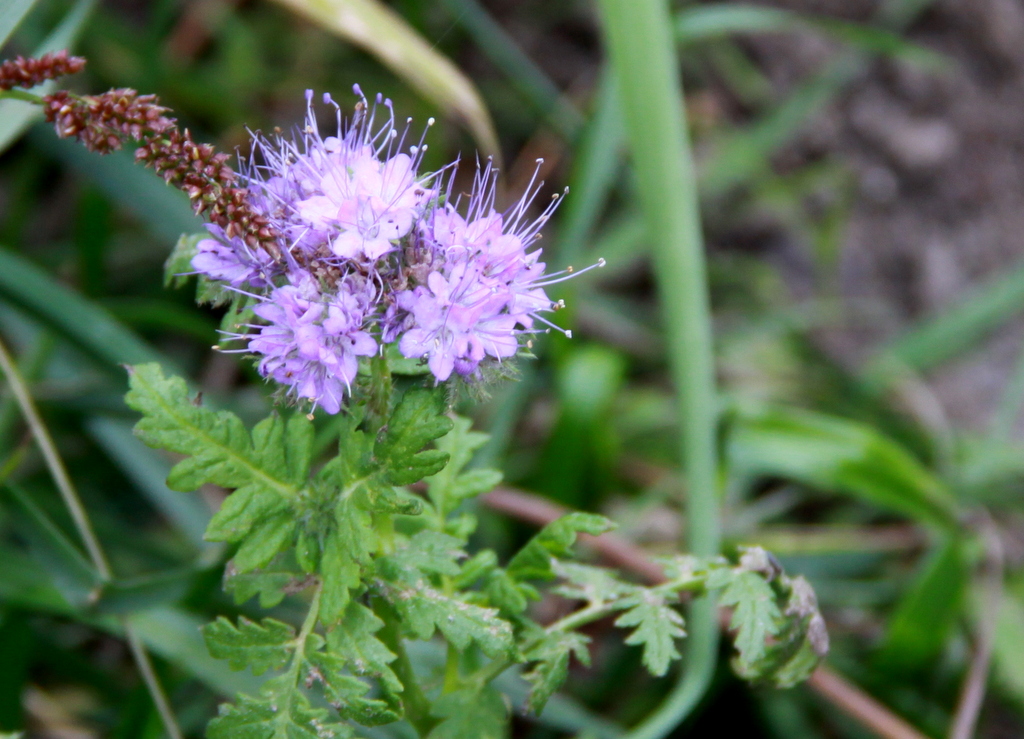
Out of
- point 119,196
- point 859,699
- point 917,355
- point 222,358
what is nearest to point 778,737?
point 859,699

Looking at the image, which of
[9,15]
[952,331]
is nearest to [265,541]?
[9,15]

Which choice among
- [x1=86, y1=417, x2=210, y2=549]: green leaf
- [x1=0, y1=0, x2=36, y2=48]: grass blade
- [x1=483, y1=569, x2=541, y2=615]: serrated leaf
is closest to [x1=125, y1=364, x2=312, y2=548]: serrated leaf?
[x1=483, y1=569, x2=541, y2=615]: serrated leaf

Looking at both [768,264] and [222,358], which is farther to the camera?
[768,264]

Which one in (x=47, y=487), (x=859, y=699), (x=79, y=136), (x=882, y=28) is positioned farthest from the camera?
(x=882, y=28)

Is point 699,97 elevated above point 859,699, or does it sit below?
above

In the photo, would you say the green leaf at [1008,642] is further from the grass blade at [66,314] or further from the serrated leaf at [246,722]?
the grass blade at [66,314]

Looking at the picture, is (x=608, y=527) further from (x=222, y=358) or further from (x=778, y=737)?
(x=222, y=358)

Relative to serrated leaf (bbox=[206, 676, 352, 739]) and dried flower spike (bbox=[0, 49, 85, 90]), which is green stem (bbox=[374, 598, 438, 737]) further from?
dried flower spike (bbox=[0, 49, 85, 90])

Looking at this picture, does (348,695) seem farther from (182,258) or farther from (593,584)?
(182,258)
